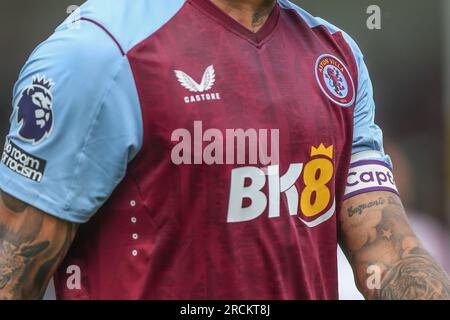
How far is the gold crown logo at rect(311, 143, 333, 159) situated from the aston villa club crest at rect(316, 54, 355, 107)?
130mm

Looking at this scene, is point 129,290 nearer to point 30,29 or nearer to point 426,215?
point 426,215

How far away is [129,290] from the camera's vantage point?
2289mm

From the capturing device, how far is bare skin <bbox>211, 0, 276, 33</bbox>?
246 cm

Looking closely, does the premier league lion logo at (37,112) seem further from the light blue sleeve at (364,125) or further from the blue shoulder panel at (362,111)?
the light blue sleeve at (364,125)

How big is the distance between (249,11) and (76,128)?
0.57m

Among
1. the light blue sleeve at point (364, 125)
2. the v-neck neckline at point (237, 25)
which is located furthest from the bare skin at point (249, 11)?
the light blue sleeve at point (364, 125)

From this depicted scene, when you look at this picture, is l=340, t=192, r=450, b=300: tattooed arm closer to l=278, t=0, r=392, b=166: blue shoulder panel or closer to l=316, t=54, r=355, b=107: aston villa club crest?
l=278, t=0, r=392, b=166: blue shoulder panel

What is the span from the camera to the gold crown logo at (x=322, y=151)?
2.42 meters

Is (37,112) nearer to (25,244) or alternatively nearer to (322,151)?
(25,244)

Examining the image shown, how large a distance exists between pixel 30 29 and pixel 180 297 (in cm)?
475

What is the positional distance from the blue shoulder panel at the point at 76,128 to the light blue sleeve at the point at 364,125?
2.19 ft

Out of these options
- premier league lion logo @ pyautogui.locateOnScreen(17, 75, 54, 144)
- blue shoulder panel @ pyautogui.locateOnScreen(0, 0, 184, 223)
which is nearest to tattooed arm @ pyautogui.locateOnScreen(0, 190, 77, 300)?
blue shoulder panel @ pyautogui.locateOnScreen(0, 0, 184, 223)

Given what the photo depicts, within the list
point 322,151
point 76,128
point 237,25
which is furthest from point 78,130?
point 322,151

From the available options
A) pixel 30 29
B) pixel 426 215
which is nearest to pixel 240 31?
pixel 426 215
